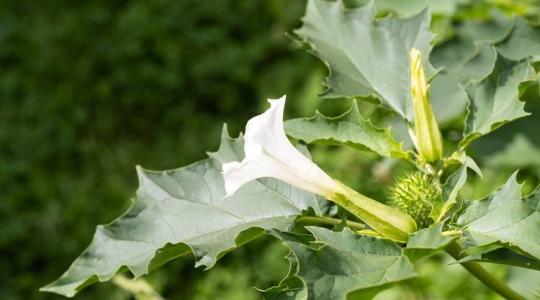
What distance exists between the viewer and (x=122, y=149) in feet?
12.5

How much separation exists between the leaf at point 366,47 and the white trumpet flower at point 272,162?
0.27 meters

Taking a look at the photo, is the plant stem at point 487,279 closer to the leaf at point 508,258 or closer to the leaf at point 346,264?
the leaf at point 508,258

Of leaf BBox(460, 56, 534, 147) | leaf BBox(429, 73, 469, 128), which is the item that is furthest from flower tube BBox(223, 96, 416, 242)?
leaf BBox(429, 73, 469, 128)

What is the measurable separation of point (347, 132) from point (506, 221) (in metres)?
0.31

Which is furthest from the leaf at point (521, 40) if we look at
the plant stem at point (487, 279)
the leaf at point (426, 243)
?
the leaf at point (426, 243)

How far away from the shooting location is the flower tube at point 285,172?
3.39 feet

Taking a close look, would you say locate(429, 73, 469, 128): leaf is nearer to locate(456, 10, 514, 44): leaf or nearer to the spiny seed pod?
locate(456, 10, 514, 44): leaf

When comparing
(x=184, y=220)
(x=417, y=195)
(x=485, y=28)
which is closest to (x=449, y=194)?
(x=417, y=195)

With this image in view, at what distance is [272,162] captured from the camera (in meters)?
1.06

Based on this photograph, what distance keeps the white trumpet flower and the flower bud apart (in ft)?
0.58

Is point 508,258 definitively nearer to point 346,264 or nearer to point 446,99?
point 346,264

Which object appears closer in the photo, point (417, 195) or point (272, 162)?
point (272, 162)

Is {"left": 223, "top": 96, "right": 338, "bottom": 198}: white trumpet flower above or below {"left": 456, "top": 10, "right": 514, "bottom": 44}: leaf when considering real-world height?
above

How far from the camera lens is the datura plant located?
0.99 meters
